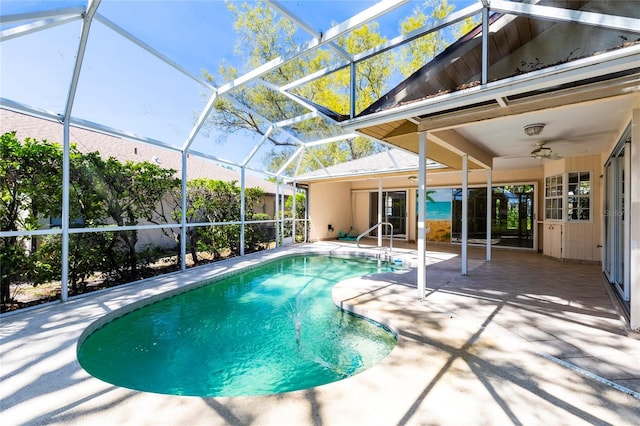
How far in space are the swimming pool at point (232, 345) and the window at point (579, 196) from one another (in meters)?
7.54

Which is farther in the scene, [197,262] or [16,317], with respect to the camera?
[197,262]

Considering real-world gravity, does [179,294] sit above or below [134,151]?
below

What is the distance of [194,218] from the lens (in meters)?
8.53

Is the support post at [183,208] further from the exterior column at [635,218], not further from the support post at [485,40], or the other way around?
the exterior column at [635,218]

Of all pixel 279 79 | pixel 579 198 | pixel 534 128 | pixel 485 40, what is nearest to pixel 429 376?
pixel 485 40

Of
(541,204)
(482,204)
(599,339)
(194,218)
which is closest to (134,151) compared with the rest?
(194,218)

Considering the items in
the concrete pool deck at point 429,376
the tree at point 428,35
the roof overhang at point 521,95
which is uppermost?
the tree at point 428,35

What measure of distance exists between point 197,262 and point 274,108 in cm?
620

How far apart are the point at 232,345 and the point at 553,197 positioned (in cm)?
1002

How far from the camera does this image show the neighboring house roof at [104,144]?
19.6ft

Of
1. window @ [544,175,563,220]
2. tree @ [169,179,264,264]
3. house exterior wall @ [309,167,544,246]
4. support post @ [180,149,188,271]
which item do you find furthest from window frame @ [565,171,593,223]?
support post @ [180,149,188,271]

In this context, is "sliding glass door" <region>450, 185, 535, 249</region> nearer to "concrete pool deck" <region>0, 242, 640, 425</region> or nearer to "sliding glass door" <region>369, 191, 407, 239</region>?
"sliding glass door" <region>369, 191, 407, 239</region>

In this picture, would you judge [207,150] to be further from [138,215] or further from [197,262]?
[197,262]

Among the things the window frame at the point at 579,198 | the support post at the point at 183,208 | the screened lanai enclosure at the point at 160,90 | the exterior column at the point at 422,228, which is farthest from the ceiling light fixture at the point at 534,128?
the support post at the point at 183,208
